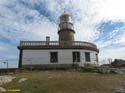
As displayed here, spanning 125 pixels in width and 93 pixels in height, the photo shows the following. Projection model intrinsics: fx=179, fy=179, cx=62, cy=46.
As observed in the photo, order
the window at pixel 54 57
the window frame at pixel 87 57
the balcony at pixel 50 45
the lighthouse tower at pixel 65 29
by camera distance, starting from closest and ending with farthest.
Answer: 1. the balcony at pixel 50 45
2. the window at pixel 54 57
3. the window frame at pixel 87 57
4. the lighthouse tower at pixel 65 29

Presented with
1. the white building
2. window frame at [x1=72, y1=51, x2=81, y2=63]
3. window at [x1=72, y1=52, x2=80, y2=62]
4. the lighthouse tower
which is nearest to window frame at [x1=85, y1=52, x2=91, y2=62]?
the white building

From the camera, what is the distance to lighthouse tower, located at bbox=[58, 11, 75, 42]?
33.4 m

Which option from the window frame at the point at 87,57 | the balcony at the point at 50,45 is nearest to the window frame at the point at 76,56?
the balcony at the point at 50,45

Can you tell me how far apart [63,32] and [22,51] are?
29.5ft

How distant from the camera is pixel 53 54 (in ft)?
96.6

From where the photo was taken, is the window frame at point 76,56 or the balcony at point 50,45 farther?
the window frame at point 76,56

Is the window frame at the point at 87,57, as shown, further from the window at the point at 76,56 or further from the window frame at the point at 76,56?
the window at the point at 76,56

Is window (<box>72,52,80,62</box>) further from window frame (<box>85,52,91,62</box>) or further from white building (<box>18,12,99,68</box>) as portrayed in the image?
window frame (<box>85,52,91,62</box>)

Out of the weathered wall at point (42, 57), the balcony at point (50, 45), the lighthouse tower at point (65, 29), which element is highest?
the lighthouse tower at point (65, 29)

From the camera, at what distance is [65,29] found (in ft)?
110

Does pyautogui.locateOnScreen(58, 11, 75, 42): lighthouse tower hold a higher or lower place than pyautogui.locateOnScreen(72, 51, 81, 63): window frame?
higher

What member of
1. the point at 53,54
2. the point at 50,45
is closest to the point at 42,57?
the point at 53,54

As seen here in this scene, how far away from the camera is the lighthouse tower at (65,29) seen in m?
33.4

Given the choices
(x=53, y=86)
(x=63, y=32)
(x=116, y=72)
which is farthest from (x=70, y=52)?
(x=53, y=86)
